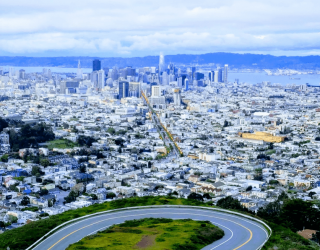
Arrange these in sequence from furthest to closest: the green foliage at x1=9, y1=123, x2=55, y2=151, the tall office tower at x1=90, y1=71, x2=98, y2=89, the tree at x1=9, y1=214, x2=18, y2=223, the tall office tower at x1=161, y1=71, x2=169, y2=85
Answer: the tall office tower at x1=161, y1=71, x2=169, y2=85 < the tall office tower at x1=90, y1=71, x2=98, y2=89 < the green foliage at x1=9, y1=123, x2=55, y2=151 < the tree at x1=9, y1=214, x2=18, y2=223

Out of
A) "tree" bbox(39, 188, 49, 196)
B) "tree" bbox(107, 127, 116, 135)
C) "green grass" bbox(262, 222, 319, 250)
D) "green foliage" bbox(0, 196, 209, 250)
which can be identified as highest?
"green grass" bbox(262, 222, 319, 250)

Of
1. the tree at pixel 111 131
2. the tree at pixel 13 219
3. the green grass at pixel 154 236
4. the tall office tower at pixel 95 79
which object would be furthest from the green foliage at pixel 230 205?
the tall office tower at pixel 95 79

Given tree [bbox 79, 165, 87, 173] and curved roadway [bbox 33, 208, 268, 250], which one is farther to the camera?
tree [bbox 79, 165, 87, 173]

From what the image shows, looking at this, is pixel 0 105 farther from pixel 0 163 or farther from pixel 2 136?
pixel 0 163

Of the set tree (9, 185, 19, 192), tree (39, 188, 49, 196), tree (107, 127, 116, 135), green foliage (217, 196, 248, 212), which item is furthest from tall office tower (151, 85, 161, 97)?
green foliage (217, 196, 248, 212)

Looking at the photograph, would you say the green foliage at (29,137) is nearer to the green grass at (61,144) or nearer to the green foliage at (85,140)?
the green grass at (61,144)

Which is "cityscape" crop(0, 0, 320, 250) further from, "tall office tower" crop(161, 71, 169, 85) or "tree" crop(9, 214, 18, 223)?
"tall office tower" crop(161, 71, 169, 85)

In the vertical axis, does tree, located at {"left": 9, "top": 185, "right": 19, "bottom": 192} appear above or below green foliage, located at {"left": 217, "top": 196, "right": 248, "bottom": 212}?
below

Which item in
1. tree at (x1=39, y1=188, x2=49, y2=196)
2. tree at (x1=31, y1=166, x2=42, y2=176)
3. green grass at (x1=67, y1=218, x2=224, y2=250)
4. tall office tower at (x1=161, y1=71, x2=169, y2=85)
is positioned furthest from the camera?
tall office tower at (x1=161, y1=71, x2=169, y2=85)

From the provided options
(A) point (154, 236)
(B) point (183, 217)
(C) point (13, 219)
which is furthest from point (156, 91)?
(A) point (154, 236)
